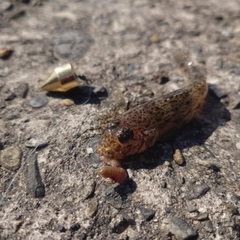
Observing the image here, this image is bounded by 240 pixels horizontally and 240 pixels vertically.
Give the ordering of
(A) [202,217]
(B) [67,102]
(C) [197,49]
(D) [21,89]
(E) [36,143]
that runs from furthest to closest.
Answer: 1. (C) [197,49]
2. (D) [21,89]
3. (B) [67,102]
4. (E) [36,143]
5. (A) [202,217]

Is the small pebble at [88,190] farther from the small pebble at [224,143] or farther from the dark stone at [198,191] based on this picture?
the small pebble at [224,143]

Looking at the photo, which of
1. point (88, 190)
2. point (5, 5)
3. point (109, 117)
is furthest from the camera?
point (5, 5)

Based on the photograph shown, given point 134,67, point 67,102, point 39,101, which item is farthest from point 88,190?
point 134,67

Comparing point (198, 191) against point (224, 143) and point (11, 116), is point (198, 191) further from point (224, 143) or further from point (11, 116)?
point (11, 116)

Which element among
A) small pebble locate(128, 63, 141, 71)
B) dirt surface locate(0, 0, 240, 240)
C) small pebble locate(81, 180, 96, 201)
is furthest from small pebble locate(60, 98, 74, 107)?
small pebble locate(81, 180, 96, 201)

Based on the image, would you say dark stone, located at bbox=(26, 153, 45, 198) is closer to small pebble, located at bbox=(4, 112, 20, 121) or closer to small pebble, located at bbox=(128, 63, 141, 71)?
small pebble, located at bbox=(4, 112, 20, 121)

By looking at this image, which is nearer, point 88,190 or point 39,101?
point 88,190

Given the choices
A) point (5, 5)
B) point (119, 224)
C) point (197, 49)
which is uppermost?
point (5, 5)
